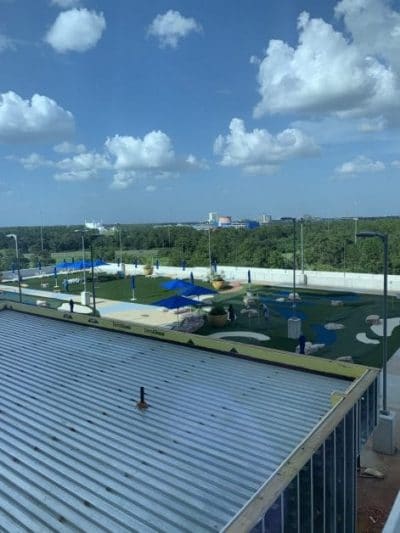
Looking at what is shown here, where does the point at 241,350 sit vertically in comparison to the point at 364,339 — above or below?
above

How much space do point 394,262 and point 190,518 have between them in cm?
4283

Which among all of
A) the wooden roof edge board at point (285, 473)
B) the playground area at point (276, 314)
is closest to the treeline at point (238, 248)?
the playground area at point (276, 314)

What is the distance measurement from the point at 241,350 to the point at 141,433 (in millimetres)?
4514

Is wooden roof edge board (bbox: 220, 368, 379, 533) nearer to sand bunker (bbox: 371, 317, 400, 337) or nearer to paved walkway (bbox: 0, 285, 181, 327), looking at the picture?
sand bunker (bbox: 371, 317, 400, 337)

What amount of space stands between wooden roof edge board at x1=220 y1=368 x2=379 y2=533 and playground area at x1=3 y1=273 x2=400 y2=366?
37.0ft

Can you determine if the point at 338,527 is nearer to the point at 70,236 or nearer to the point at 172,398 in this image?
the point at 172,398

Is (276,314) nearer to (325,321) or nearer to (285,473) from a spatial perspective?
(325,321)

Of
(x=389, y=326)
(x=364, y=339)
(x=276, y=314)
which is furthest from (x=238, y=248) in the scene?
(x=364, y=339)

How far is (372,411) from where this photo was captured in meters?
8.73

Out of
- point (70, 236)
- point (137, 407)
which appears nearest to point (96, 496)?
point (137, 407)

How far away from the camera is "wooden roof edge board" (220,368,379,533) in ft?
14.0

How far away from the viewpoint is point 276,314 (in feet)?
83.7

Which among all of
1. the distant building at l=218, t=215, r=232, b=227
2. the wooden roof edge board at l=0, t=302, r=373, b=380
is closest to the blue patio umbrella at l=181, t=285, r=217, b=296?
the wooden roof edge board at l=0, t=302, r=373, b=380

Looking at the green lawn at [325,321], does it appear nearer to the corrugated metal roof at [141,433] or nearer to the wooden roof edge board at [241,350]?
the wooden roof edge board at [241,350]
